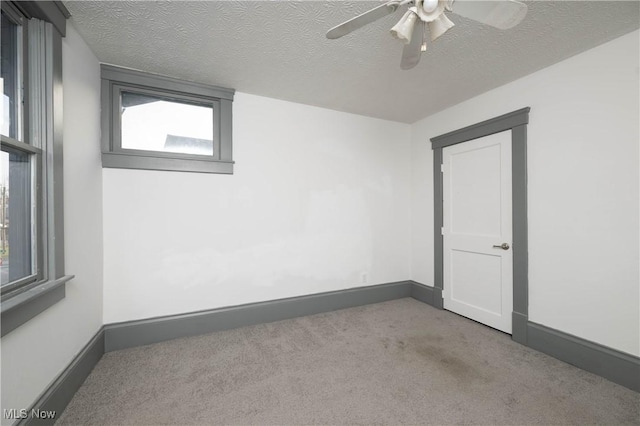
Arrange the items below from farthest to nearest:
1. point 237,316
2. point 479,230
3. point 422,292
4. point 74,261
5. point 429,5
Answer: point 422,292, point 479,230, point 237,316, point 74,261, point 429,5

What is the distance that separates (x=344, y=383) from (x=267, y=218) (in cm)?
173

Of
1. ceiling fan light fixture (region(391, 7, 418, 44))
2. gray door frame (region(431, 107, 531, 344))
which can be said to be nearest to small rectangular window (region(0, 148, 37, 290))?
ceiling fan light fixture (region(391, 7, 418, 44))

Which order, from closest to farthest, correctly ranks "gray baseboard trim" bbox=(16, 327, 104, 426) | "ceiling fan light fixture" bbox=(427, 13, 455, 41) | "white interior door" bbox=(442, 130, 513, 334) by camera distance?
"ceiling fan light fixture" bbox=(427, 13, 455, 41) → "gray baseboard trim" bbox=(16, 327, 104, 426) → "white interior door" bbox=(442, 130, 513, 334)

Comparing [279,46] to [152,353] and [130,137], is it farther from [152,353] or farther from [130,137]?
[152,353]

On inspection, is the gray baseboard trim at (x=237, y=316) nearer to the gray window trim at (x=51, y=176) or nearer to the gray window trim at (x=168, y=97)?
the gray window trim at (x=51, y=176)

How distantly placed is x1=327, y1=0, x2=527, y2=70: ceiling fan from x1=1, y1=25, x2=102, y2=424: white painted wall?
1.87 metres

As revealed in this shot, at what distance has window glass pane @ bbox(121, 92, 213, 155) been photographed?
2.40 m

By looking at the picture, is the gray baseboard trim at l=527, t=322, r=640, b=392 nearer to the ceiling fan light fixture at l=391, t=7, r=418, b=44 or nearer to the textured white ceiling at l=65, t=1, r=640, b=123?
the textured white ceiling at l=65, t=1, r=640, b=123

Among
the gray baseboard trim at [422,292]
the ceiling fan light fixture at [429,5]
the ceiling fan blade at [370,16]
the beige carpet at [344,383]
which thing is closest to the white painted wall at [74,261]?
the beige carpet at [344,383]

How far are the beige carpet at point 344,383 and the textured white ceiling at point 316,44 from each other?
2.49m

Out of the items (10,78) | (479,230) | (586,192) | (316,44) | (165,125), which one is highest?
(316,44)

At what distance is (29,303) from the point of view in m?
1.30

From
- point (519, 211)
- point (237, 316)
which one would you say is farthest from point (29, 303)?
point (519, 211)

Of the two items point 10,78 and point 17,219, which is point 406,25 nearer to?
point 10,78
